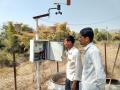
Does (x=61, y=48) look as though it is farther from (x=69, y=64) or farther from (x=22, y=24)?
(x=22, y=24)

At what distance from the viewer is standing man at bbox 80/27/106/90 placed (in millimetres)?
3760

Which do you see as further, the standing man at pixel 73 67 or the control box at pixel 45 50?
the control box at pixel 45 50

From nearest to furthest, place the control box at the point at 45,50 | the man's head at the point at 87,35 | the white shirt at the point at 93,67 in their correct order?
the white shirt at the point at 93,67 < the man's head at the point at 87,35 < the control box at the point at 45,50

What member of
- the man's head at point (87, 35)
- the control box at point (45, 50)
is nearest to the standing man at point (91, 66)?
the man's head at point (87, 35)

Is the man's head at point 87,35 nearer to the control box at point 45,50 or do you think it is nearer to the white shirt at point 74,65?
the white shirt at point 74,65

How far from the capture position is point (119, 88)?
22.9ft

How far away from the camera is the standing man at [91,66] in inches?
148

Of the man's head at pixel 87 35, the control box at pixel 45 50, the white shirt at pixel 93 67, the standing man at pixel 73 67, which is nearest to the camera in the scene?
the white shirt at pixel 93 67

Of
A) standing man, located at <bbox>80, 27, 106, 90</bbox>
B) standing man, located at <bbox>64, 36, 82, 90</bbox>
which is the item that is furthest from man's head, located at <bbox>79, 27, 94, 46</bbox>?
standing man, located at <bbox>64, 36, 82, 90</bbox>

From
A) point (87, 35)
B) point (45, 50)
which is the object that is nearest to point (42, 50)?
point (45, 50)

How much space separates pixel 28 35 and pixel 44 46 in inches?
645

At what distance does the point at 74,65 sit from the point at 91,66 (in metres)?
1.55

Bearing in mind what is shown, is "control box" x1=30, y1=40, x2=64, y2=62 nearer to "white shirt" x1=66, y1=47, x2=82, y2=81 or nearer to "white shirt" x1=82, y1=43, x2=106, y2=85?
"white shirt" x1=66, y1=47, x2=82, y2=81

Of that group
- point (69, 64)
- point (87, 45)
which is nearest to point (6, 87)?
point (69, 64)
